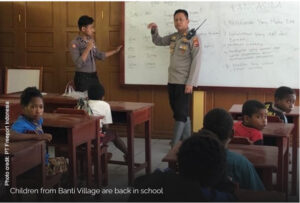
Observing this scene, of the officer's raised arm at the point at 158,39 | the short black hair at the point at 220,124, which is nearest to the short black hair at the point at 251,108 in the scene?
the short black hair at the point at 220,124

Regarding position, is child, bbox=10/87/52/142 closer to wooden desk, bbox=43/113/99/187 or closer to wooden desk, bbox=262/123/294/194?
wooden desk, bbox=43/113/99/187

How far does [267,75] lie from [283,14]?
26.7 inches

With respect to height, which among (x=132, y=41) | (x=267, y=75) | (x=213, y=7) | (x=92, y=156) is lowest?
(x=92, y=156)

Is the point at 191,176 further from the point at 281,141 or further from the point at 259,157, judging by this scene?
the point at 281,141

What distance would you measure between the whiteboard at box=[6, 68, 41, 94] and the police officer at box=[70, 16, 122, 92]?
81 cm

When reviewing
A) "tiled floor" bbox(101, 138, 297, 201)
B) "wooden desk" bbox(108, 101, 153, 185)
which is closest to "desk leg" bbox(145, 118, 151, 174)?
"wooden desk" bbox(108, 101, 153, 185)

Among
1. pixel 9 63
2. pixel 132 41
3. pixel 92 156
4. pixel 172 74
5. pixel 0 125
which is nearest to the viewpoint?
pixel 92 156

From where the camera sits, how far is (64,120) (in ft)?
10.7

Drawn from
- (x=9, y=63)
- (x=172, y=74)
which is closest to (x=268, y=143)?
(x=172, y=74)

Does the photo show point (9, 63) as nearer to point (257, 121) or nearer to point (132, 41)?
point (132, 41)

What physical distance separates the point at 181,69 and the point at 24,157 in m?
2.62

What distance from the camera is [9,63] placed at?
20.1ft

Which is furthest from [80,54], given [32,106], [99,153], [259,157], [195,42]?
[259,157]

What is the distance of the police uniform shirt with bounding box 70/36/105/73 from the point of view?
4.86 m
